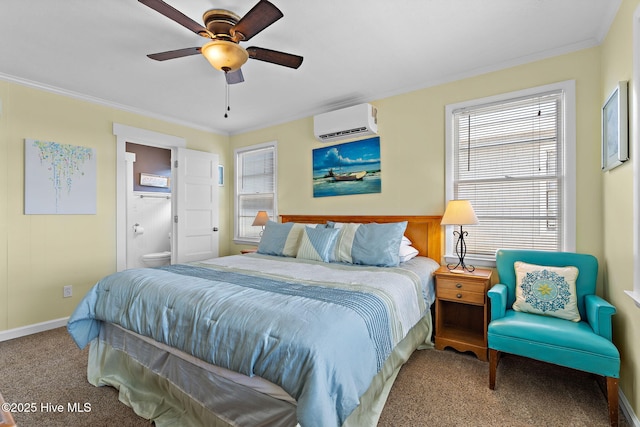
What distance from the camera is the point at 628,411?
68.4 inches

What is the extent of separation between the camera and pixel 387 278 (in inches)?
86.7

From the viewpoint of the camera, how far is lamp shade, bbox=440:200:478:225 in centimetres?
257

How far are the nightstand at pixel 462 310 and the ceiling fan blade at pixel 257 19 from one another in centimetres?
229

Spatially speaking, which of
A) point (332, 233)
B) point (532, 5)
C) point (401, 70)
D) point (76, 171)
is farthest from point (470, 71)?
point (76, 171)

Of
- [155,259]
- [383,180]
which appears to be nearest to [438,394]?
[383,180]

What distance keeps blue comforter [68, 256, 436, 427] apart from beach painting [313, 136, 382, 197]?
145cm

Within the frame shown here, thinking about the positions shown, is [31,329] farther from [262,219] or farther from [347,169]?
[347,169]

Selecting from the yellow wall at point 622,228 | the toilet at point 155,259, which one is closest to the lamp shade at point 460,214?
the yellow wall at point 622,228

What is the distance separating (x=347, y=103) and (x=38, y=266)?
3.81 m

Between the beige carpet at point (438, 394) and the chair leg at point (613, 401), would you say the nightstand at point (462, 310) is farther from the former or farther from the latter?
the chair leg at point (613, 401)

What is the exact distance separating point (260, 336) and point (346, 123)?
107 inches

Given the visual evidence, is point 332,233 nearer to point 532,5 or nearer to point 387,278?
point 387,278

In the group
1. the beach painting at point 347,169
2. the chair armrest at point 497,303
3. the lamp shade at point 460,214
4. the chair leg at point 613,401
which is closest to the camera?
the chair leg at point 613,401

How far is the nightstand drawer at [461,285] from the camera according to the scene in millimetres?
2467
